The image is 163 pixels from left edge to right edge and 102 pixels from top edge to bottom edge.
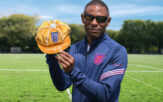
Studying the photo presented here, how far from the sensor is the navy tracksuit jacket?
5.95 ft

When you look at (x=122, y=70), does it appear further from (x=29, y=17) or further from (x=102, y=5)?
(x=29, y=17)

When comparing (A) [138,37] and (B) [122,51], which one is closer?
(B) [122,51]

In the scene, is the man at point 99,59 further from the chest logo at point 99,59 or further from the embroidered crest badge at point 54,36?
the embroidered crest badge at point 54,36

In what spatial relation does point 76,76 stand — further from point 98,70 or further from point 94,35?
point 94,35

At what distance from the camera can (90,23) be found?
6.84 ft

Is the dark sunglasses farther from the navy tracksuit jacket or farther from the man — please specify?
the navy tracksuit jacket

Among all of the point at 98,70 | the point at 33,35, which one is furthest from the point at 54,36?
the point at 33,35

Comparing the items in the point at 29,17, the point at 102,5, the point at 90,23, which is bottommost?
the point at 29,17

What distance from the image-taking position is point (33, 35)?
7750 cm

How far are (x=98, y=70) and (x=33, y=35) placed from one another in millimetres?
77789

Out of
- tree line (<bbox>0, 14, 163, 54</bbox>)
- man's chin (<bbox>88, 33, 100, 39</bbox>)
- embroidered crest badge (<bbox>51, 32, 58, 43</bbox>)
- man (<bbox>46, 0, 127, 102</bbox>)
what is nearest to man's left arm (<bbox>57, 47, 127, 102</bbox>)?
man (<bbox>46, 0, 127, 102</bbox>)

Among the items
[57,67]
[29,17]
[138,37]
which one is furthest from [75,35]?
[57,67]

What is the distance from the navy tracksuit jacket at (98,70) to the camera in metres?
1.81

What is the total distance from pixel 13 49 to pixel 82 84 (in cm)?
7680
